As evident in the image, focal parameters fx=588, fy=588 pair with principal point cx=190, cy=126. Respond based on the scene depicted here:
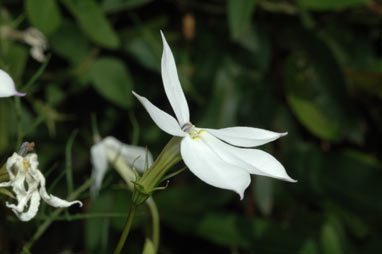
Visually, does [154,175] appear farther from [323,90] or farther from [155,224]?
[323,90]

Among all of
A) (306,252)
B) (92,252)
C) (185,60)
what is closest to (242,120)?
(185,60)

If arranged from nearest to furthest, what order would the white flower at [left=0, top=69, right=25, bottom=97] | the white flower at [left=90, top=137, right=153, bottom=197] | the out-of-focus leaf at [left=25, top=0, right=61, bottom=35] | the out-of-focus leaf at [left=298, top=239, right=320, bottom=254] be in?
the white flower at [left=0, top=69, right=25, bottom=97], the white flower at [left=90, top=137, right=153, bottom=197], the out-of-focus leaf at [left=25, top=0, right=61, bottom=35], the out-of-focus leaf at [left=298, top=239, right=320, bottom=254]

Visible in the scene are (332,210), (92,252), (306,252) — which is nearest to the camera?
(92,252)

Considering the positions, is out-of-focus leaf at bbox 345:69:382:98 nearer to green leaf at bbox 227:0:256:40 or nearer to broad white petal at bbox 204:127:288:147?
green leaf at bbox 227:0:256:40

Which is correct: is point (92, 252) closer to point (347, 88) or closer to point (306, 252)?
point (306, 252)

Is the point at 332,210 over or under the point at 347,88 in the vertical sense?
under

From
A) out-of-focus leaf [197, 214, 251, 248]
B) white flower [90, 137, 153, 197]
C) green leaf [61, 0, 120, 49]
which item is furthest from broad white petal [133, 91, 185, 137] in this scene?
out-of-focus leaf [197, 214, 251, 248]

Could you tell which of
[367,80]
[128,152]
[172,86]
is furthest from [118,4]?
[172,86]
